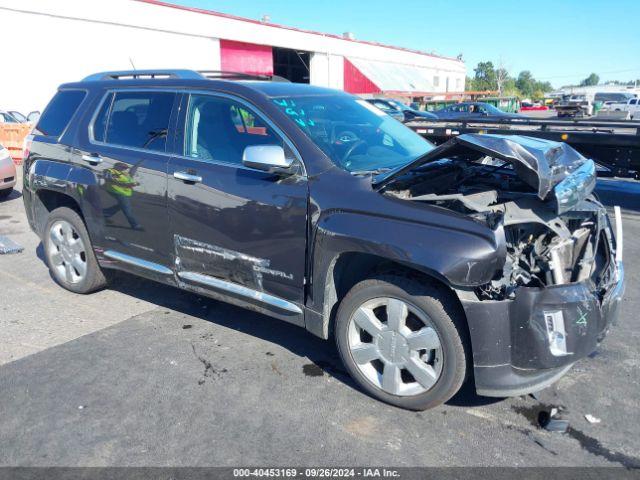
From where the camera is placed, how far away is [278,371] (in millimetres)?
3684

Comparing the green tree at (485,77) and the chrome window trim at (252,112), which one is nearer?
the chrome window trim at (252,112)

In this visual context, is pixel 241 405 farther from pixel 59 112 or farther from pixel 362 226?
pixel 59 112

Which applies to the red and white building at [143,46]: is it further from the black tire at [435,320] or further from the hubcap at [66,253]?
the black tire at [435,320]

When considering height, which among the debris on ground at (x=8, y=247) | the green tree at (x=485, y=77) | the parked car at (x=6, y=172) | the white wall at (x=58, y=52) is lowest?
the debris on ground at (x=8, y=247)

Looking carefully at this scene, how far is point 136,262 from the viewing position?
4.38 m

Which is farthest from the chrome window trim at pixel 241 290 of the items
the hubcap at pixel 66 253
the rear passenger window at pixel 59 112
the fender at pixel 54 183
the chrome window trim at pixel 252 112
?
the rear passenger window at pixel 59 112

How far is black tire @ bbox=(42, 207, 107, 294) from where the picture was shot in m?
4.84

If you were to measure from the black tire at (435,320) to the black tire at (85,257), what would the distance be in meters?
2.82

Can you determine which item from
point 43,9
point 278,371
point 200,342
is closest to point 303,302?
point 278,371

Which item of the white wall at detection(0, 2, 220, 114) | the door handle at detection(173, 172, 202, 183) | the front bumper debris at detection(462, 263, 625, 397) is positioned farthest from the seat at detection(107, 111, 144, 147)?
the white wall at detection(0, 2, 220, 114)

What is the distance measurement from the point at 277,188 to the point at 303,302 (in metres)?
0.77

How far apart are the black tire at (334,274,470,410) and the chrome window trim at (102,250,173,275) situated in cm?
173

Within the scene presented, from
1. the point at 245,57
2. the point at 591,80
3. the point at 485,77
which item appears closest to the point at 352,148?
the point at 245,57

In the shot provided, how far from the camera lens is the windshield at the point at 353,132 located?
3.56 m
